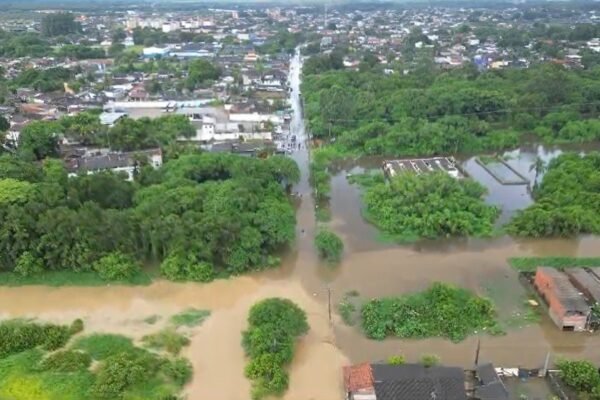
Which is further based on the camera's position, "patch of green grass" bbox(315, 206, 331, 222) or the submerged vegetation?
"patch of green grass" bbox(315, 206, 331, 222)

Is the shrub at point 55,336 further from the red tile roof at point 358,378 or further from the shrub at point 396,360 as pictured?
the shrub at point 396,360

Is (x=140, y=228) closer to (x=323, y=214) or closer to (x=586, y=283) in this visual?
(x=323, y=214)

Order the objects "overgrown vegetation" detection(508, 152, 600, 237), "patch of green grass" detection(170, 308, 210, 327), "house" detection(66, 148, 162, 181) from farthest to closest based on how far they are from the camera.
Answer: "house" detection(66, 148, 162, 181), "overgrown vegetation" detection(508, 152, 600, 237), "patch of green grass" detection(170, 308, 210, 327)

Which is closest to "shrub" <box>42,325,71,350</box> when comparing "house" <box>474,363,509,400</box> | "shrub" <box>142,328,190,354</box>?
"shrub" <box>142,328,190,354</box>

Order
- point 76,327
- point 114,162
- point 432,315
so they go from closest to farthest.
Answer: point 76,327
point 432,315
point 114,162

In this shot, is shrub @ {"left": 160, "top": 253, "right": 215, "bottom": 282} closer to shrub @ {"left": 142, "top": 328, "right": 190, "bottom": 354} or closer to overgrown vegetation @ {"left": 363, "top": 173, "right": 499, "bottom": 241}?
shrub @ {"left": 142, "top": 328, "right": 190, "bottom": 354}

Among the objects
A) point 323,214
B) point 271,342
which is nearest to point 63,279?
point 271,342
